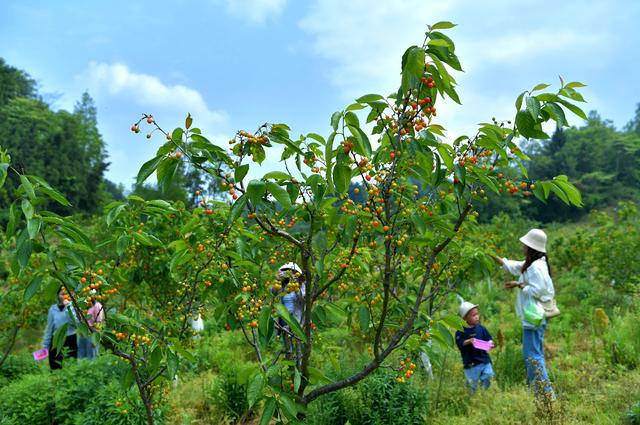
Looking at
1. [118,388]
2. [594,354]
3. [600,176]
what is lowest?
[594,354]

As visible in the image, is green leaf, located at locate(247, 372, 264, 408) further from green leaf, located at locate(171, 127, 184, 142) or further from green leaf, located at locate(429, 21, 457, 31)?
green leaf, located at locate(429, 21, 457, 31)

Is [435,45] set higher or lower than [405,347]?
higher

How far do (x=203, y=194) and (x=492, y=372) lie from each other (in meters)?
3.69

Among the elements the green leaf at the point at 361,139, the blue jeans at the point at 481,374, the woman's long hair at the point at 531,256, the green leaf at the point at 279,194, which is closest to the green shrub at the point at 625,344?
the blue jeans at the point at 481,374

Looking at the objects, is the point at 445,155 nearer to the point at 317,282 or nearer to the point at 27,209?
the point at 317,282

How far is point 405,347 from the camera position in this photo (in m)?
2.48

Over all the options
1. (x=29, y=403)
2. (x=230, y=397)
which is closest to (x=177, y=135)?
(x=230, y=397)

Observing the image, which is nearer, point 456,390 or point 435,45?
point 435,45

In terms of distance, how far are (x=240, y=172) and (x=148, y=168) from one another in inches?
14.0

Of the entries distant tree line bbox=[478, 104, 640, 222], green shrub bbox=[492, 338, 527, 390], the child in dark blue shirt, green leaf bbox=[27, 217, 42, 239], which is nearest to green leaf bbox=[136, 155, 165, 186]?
green leaf bbox=[27, 217, 42, 239]

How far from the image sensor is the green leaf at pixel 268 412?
1820 millimetres

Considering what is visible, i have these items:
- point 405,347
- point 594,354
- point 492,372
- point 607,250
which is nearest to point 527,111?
point 405,347

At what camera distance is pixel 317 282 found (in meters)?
2.25

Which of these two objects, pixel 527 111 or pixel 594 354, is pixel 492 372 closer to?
pixel 594 354
